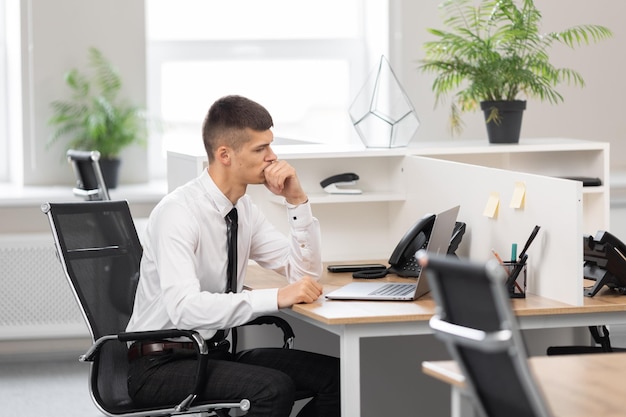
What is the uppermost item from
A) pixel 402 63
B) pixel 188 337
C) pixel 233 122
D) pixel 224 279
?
pixel 402 63

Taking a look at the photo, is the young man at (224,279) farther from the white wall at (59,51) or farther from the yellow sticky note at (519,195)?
the white wall at (59,51)

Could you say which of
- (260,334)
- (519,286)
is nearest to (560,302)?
(519,286)

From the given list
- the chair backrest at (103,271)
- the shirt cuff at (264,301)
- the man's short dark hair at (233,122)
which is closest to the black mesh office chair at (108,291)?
the chair backrest at (103,271)

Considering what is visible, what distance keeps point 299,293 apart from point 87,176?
2.18m

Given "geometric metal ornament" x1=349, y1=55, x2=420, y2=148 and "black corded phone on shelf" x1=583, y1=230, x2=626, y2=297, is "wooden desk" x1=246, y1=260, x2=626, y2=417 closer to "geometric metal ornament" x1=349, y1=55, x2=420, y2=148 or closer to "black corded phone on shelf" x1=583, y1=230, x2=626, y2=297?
"black corded phone on shelf" x1=583, y1=230, x2=626, y2=297

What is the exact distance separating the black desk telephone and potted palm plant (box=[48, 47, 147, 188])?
2.27 meters

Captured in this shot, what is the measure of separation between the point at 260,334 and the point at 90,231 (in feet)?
2.92

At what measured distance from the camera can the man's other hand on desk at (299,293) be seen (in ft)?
9.21

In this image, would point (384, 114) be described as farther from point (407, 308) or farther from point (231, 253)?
point (407, 308)

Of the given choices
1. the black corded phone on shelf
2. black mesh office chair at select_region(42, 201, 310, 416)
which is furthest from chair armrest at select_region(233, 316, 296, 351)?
the black corded phone on shelf

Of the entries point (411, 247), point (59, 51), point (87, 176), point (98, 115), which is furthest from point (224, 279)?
point (59, 51)

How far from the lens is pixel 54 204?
2992 millimetres

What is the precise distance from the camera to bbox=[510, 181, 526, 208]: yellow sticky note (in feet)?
9.73

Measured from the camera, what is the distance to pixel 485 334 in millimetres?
1480
